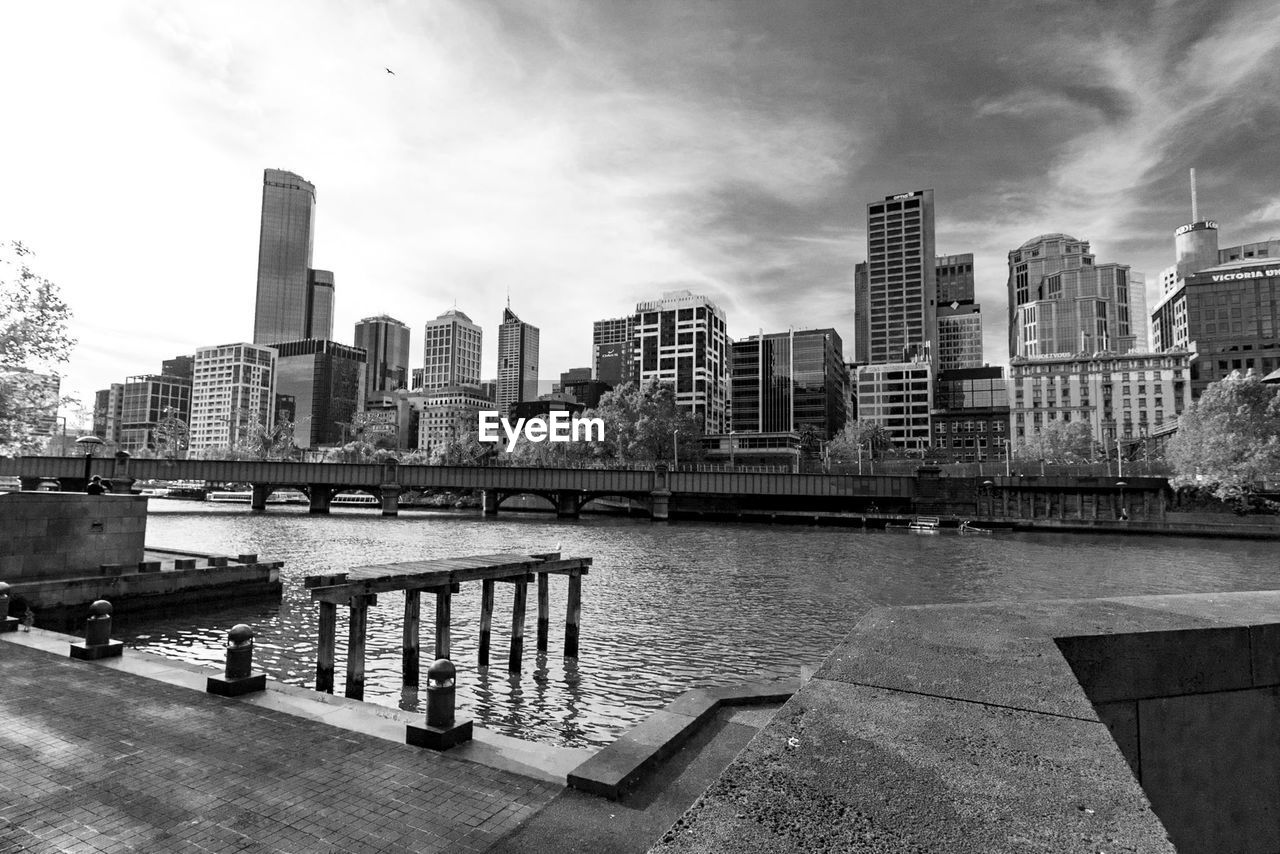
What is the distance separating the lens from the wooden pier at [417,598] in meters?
15.6

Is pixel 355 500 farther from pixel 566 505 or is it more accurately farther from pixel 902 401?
pixel 902 401

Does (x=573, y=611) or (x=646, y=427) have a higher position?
(x=646, y=427)

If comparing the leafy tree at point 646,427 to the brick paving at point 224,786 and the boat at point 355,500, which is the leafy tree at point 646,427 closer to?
the boat at point 355,500

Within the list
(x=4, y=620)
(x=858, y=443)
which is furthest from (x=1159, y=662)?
(x=858, y=443)

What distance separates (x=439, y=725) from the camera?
372 inches

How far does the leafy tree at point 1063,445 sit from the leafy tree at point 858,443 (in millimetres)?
28621

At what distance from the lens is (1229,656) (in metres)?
4.71

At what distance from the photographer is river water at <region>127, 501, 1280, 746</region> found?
17.5 m

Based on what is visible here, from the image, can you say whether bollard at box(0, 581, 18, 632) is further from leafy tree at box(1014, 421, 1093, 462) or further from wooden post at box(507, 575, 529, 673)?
leafy tree at box(1014, 421, 1093, 462)

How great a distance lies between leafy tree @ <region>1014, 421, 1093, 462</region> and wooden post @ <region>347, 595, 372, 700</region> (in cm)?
14228

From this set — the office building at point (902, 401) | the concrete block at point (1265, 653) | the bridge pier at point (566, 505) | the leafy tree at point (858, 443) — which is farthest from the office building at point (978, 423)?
the concrete block at point (1265, 653)

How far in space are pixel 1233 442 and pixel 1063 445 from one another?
241ft

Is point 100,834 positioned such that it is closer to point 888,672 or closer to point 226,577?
point 888,672

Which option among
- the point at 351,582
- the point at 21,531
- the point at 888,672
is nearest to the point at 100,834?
the point at 888,672
